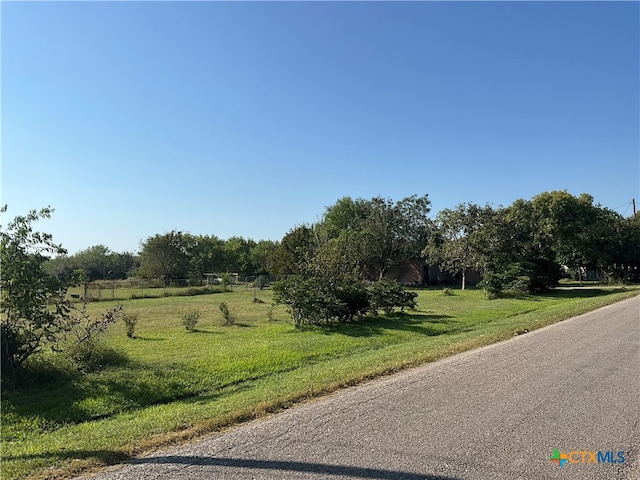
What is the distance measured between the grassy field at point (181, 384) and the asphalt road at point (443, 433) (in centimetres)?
64

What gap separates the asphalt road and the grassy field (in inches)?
25.1

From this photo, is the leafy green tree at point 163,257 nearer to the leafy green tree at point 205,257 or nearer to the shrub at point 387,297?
the leafy green tree at point 205,257

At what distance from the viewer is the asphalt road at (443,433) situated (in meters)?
3.98

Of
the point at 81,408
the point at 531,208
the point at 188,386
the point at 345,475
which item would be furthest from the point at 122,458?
the point at 531,208

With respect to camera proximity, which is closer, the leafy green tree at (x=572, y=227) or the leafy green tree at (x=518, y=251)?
the leafy green tree at (x=518, y=251)

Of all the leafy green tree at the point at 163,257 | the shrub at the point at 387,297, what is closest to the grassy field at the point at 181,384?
the shrub at the point at 387,297

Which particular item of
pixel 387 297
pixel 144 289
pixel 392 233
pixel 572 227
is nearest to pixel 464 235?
pixel 572 227

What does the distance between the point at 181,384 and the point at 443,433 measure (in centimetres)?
547

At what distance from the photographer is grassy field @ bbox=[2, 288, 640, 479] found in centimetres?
520

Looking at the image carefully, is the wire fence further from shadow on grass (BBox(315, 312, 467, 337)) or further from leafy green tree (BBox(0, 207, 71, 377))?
leafy green tree (BBox(0, 207, 71, 377))

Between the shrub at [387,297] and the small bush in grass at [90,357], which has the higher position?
the shrub at [387,297]

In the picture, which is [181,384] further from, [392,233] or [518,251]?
[392,233]

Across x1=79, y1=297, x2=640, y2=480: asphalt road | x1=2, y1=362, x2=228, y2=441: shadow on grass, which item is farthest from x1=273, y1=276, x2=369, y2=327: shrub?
x1=79, y1=297, x2=640, y2=480: asphalt road

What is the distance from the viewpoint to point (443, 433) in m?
4.80
